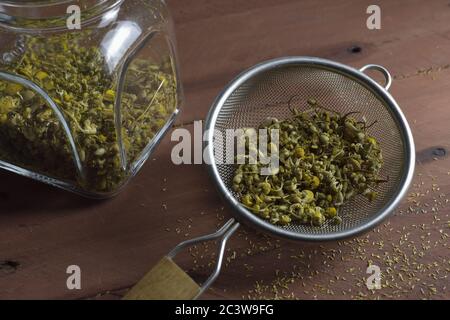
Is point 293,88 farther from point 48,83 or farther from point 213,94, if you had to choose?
point 48,83

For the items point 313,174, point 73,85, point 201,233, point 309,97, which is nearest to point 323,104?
point 309,97

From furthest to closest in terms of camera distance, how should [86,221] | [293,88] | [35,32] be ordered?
[293,88], [86,221], [35,32]

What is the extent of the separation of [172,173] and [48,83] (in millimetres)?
264

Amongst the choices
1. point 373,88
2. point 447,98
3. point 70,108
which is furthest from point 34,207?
point 447,98

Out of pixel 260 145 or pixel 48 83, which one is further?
pixel 260 145

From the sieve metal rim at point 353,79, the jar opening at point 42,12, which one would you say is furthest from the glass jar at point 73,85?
the sieve metal rim at point 353,79

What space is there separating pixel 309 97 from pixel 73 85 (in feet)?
1.42

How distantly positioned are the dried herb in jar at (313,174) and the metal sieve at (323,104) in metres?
0.02

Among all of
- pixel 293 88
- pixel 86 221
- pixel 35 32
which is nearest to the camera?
pixel 35 32

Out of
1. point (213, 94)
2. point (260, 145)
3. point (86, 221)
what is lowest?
point (86, 221)

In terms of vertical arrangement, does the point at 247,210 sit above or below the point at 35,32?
below

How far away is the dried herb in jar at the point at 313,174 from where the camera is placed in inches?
37.5

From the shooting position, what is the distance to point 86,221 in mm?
985

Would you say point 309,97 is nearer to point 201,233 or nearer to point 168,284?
point 201,233
